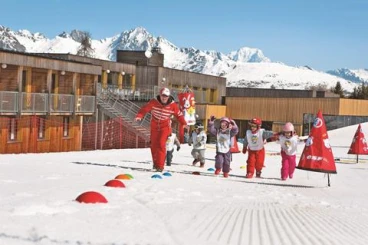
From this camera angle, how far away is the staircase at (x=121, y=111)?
99.0ft

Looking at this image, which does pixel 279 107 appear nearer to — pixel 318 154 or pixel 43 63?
pixel 43 63

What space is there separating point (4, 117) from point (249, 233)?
21400 mm

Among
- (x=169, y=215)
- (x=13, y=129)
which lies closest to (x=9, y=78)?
(x=13, y=129)

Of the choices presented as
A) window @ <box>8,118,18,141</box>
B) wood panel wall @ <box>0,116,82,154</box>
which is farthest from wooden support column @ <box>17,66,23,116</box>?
window @ <box>8,118,18,141</box>

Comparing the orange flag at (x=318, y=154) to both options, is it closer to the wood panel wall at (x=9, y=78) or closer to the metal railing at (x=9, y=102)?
the metal railing at (x=9, y=102)

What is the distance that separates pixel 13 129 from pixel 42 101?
6.37 ft

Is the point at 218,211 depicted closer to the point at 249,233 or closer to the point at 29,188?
the point at 249,233

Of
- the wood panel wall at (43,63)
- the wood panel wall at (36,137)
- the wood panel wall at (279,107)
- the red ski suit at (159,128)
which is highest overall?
the wood panel wall at (43,63)

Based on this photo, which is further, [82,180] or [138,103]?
[138,103]

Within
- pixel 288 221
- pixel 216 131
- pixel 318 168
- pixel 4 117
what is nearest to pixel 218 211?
pixel 288 221

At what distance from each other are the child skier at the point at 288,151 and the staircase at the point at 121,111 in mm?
16718

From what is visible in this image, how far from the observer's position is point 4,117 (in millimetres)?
24547

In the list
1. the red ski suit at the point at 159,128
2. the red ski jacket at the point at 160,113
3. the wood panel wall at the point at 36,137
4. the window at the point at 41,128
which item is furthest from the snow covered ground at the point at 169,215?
the window at the point at 41,128

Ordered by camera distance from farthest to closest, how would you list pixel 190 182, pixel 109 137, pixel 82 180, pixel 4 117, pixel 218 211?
pixel 109 137 → pixel 4 117 → pixel 190 182 → pixel 82 180 → pixel 218 211
